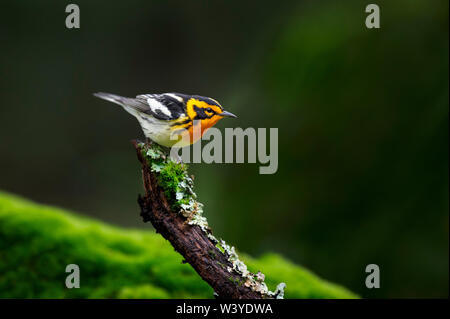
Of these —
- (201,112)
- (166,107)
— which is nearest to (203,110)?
(201,112)

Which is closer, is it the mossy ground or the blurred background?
the mossy ground

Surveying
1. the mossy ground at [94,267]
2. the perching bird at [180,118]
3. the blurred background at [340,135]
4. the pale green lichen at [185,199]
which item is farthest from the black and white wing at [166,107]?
the blurred background at [340,135]

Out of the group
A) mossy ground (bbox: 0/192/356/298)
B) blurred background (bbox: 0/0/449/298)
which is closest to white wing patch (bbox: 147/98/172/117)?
mossy ground (bbox: 0/192/356/298)

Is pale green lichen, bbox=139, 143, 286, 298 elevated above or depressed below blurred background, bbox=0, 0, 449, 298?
below

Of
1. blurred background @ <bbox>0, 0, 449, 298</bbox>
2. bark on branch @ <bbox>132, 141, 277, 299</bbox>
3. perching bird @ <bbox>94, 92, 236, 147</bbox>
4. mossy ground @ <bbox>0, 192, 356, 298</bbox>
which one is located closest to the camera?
bark on branch @ <bbox>132, 141, 277, 299</bbox>

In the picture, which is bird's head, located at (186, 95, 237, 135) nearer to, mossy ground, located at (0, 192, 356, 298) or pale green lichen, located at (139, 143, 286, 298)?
pale green lichen, located at (139, 143, 286, 298)

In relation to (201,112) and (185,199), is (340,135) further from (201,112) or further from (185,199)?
(185,199)

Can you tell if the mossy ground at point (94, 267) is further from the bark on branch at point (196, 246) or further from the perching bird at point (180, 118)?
the perching bird at point (180, 118)
